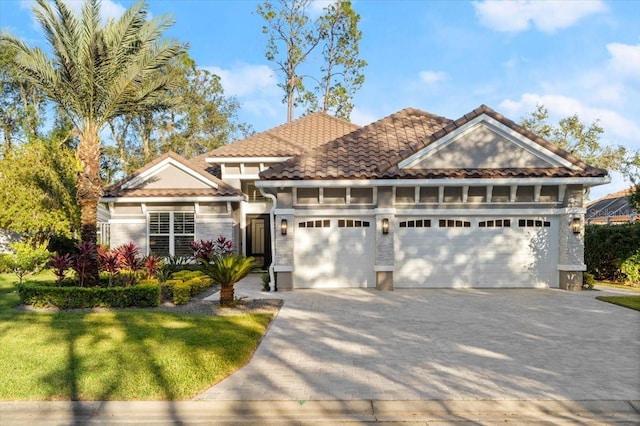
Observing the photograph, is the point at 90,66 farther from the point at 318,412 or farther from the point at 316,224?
the point at 318,412

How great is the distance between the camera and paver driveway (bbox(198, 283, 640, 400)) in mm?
5395

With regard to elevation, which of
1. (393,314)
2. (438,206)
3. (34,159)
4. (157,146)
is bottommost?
(393,314)

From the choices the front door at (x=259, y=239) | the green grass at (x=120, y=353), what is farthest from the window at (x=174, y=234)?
the green grass at (x=120, y=353)

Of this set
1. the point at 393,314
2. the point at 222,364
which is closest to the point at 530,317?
the point at 393,314

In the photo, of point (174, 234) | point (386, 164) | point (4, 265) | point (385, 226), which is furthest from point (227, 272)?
point (4, 265)

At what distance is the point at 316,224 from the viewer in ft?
45.5

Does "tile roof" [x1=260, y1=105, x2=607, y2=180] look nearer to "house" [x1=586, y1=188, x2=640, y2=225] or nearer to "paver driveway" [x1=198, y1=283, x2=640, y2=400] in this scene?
"paver driveway" [x1=198, y1=283, x2=640, y2=400]

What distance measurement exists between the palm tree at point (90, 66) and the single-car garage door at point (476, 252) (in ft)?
31.2

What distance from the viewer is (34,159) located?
20.9 metres

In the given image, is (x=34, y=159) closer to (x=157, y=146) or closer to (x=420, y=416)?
(x=157, y=146)

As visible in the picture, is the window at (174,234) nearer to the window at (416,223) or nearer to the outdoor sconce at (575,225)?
the window at (416,223)

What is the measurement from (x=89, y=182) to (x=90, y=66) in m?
3.25

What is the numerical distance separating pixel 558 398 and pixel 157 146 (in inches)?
1477

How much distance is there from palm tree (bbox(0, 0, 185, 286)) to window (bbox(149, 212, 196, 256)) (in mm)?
5375
